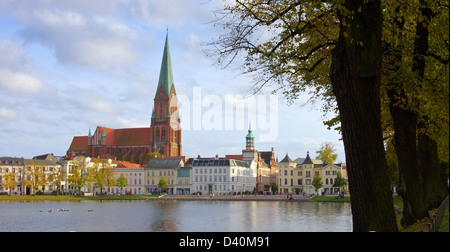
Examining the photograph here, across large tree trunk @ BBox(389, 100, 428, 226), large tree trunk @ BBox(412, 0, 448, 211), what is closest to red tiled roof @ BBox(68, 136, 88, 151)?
large tree trunk @ BBox(412, 0, 448, 211)

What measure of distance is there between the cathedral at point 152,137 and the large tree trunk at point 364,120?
15626cm

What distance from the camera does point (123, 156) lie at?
175000 millimetres

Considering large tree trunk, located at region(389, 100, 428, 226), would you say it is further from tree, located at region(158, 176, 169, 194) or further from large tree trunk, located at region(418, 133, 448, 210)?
tree, located at region(158, 176, 169, 194)

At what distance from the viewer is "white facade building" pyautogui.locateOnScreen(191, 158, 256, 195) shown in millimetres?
131750

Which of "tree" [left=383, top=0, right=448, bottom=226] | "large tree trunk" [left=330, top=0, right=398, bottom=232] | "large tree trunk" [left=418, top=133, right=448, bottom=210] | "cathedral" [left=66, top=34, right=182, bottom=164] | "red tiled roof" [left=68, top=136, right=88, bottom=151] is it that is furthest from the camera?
"red tiled roof" [left=68, top=136, right=88, bottom=151]

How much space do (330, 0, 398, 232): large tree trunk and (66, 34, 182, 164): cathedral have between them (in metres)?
156

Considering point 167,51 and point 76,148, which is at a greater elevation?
point 167,51

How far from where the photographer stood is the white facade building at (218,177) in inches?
5187

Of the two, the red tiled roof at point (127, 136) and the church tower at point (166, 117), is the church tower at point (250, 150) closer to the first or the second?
the church tower at point (166, 117)

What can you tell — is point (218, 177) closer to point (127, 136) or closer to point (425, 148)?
point (127, 136)

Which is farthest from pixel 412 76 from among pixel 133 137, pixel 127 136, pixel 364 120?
pixel 127 136
